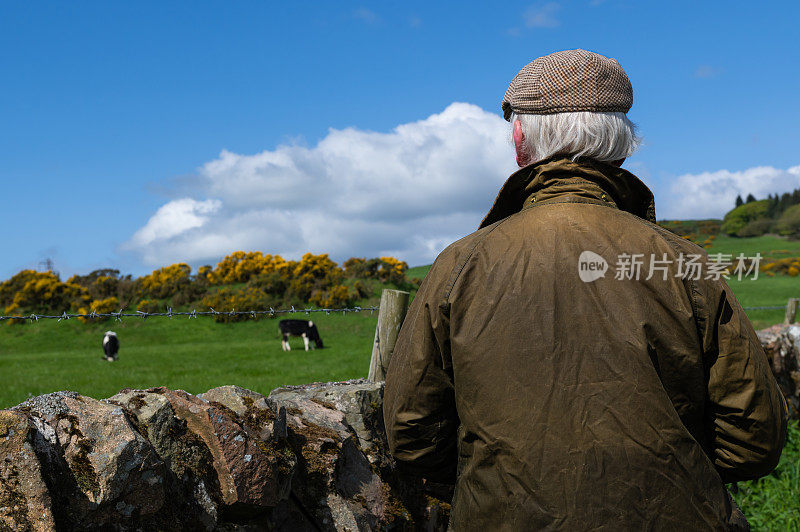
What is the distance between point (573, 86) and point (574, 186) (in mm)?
360

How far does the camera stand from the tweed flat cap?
2.23m

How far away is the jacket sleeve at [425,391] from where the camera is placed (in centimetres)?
220

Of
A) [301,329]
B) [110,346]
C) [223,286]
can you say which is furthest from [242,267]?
[110,346]

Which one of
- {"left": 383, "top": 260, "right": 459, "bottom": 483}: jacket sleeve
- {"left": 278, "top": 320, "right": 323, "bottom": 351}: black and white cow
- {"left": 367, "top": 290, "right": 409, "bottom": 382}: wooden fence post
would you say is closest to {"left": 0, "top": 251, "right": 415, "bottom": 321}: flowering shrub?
{"left": 278, "top": 320, "right": 323, "bottom": 351}: black and white cow

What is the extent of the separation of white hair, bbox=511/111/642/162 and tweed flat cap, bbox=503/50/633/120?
3 cm

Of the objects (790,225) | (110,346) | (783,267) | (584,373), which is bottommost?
(110,346)

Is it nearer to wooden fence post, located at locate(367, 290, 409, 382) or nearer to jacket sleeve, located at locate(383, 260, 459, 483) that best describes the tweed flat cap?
jacket sleeve, located at locate(383, 260, 459, 483)

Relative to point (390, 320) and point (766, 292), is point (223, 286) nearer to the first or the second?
point (390, 320)

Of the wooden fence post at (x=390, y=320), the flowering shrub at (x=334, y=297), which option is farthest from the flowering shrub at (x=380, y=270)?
the wooden fence post at (x=390, y=320)

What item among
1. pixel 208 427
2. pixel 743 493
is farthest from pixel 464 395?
pixel 743 493

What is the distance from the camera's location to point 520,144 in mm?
2373

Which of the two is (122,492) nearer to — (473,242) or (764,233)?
(473,242)

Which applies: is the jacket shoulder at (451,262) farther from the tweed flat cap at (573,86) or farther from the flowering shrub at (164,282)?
the flowering shrub at (164,282)

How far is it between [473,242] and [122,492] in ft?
6.74
